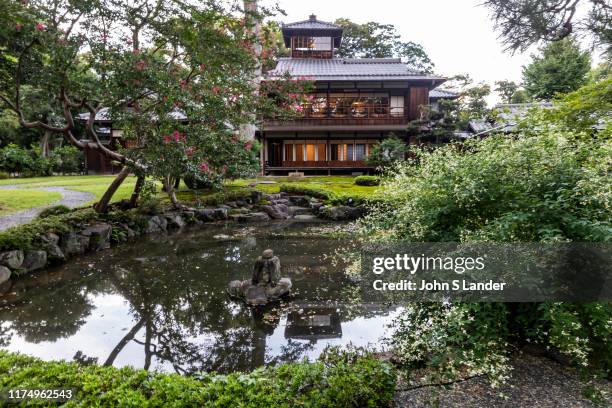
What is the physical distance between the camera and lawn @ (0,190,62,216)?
12.2 m

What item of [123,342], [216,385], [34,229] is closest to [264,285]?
[123,342]

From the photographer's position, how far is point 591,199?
10.5 ft

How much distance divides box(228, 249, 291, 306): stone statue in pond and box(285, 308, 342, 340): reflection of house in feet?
2.28

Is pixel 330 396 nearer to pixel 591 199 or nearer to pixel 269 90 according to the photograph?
pixel 591 199

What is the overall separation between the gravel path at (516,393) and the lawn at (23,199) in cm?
1329

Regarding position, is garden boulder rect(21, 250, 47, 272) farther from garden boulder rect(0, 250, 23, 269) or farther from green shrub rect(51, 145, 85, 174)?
green shrub rect(51, 145, 85, 174)

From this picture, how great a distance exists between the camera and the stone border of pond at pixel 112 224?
8258 mm

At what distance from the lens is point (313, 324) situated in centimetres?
575

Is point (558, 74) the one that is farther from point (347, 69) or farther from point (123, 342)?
point (123, 342)

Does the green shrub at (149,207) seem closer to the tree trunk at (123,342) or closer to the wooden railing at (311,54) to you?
the tree trunk at (123,342)

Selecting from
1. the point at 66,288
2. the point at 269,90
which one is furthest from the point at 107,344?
the point at 269,90

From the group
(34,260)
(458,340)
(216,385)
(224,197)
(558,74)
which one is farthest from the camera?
(558,74)

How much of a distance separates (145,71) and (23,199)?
866 cm

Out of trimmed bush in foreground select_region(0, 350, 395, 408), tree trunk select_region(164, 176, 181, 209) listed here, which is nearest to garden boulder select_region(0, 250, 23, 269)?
trimmed bush in foreground select_region(0, 350, 395, 408)
